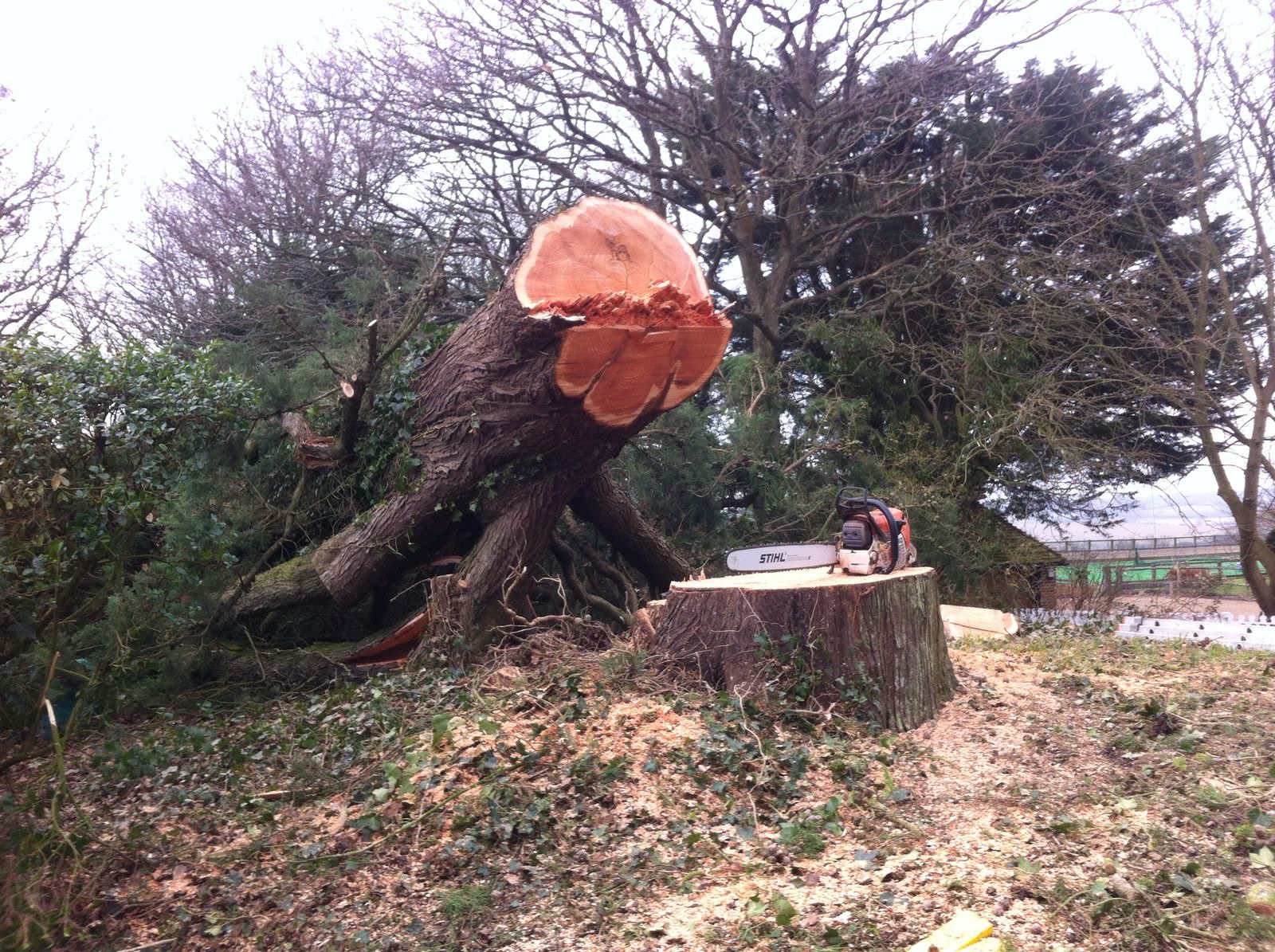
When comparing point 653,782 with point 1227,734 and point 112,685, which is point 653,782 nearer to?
point 1227,734

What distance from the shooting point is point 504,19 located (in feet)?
34.3

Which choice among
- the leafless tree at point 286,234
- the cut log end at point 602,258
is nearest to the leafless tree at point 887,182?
the leafless tree at point 286,234

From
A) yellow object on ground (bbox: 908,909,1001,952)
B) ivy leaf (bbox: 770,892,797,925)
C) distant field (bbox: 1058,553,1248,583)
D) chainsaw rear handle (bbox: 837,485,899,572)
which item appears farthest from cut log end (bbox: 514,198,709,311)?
distant field (bbox: 1058,553,1248,583)

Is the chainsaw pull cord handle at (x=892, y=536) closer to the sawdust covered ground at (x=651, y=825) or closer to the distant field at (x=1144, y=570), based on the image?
the sawdust covered ground at (x=651, y=825)

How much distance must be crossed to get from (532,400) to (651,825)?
273 cm

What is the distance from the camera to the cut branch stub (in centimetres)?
507

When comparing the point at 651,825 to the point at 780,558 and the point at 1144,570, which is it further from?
the point at 1144,570

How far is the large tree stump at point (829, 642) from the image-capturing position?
4.37 metres

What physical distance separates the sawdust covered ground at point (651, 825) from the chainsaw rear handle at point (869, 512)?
832mm

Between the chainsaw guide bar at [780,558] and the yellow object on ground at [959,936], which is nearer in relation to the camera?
the yellow object on ground at [959,936]

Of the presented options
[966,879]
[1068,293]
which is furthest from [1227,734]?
[1068,293]

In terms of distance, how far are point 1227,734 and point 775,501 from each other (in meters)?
5.10

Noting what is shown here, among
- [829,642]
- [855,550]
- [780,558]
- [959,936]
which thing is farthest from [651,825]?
[780,558]

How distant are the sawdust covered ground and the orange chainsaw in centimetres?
81
